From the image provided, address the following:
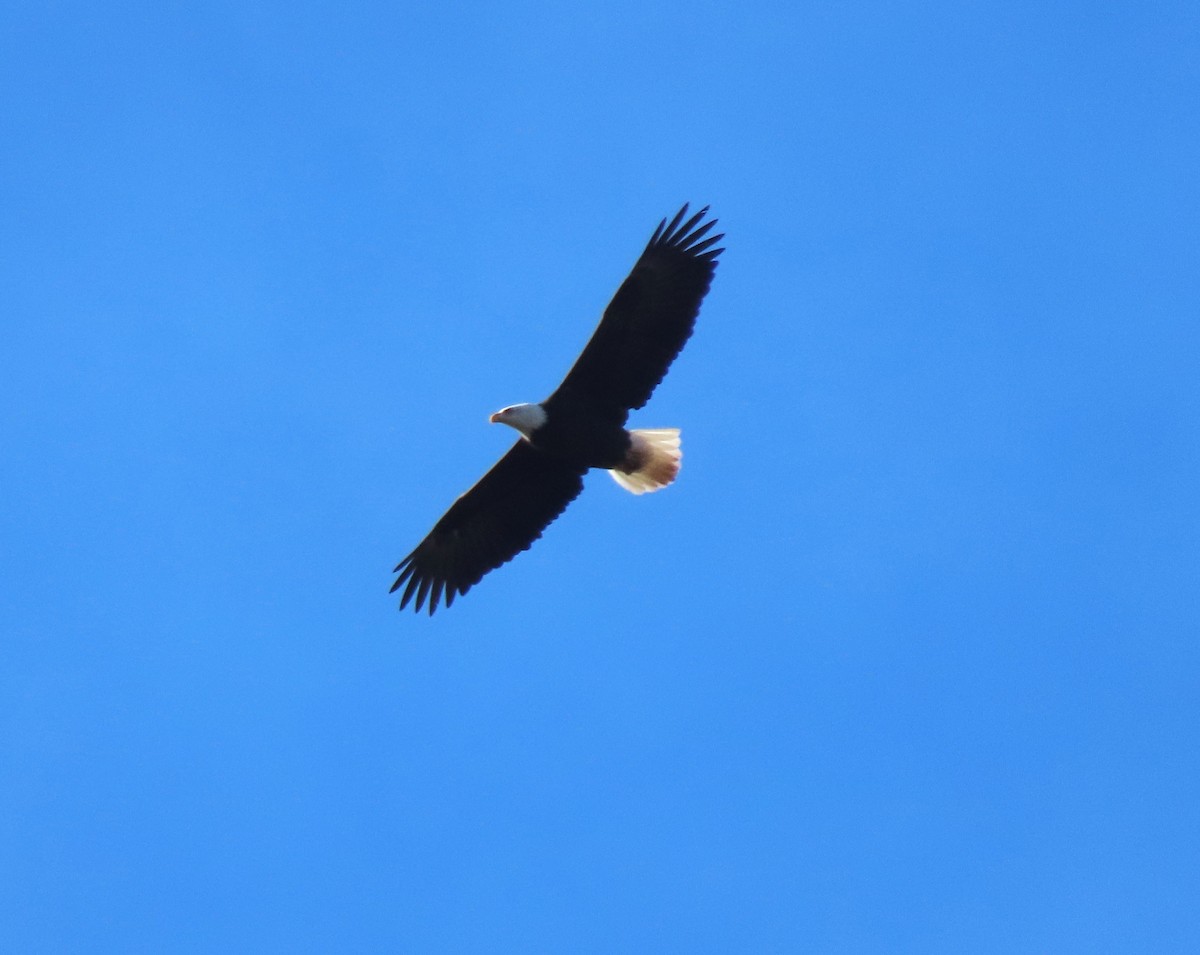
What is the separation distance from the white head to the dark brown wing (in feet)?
0.91

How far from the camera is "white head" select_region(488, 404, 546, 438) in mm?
12086

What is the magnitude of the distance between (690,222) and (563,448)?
1.93 metres

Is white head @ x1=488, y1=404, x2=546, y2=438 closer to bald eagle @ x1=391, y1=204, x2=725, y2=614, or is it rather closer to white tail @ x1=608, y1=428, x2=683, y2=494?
bald eagle @ x1=391, y1=204, x2=725, y2=614

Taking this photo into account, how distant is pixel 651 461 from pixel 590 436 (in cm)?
79

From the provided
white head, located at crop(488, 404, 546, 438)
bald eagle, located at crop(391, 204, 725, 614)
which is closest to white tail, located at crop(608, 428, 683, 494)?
bald eagle, located at crop(391, 204, 725, 614)

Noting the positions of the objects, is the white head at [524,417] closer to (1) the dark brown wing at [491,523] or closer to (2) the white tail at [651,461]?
(1) the dark brown wing at [491,523]

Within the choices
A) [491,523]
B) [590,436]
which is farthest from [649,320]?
[491,523]

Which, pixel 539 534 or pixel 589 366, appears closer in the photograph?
pixel 589 366

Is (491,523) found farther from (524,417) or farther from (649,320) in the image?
(649,320)

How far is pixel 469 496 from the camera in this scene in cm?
1264

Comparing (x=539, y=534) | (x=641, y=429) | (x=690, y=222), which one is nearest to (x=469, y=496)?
(x=539, y=534)

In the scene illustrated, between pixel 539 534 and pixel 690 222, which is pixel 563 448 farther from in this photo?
pixel 690 222

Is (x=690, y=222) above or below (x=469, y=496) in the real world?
above

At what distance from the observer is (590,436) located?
1221 cm
